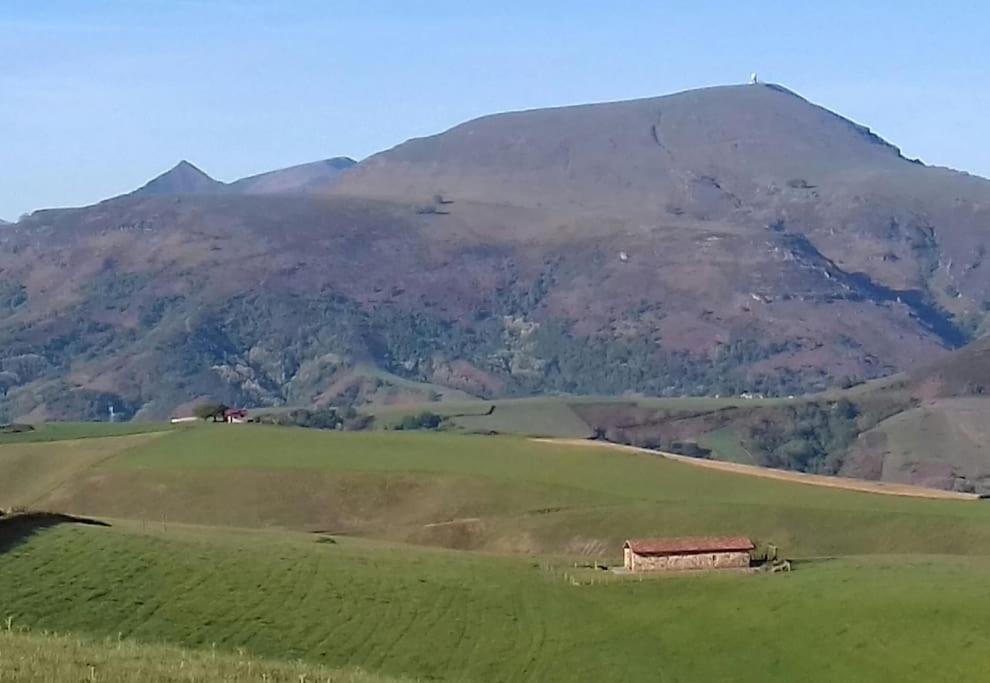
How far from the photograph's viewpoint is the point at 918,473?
131375mm

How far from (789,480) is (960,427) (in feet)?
222

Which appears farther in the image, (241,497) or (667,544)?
(241,497)

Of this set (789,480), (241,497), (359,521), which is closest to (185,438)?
(241,497)

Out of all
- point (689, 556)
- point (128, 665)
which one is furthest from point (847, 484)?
point (128, 665)

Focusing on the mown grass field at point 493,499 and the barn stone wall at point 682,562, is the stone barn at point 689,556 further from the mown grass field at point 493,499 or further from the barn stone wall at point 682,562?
the mown grass field at point 493,499

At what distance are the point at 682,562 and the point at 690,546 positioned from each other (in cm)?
81

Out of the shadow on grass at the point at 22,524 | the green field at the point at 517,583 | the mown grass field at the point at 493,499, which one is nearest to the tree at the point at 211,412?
the mown grass field at the point at 493,499

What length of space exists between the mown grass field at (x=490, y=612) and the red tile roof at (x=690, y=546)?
2.19 metres

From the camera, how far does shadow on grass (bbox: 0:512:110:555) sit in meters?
44.2

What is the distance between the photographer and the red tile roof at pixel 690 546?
168 feet

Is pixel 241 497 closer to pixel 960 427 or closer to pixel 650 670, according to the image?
pixel 650 670

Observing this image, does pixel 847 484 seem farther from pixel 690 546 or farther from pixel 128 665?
pixel 128 665

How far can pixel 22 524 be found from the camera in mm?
47250

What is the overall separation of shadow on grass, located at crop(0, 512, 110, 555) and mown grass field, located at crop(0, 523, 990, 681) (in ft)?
2.29
